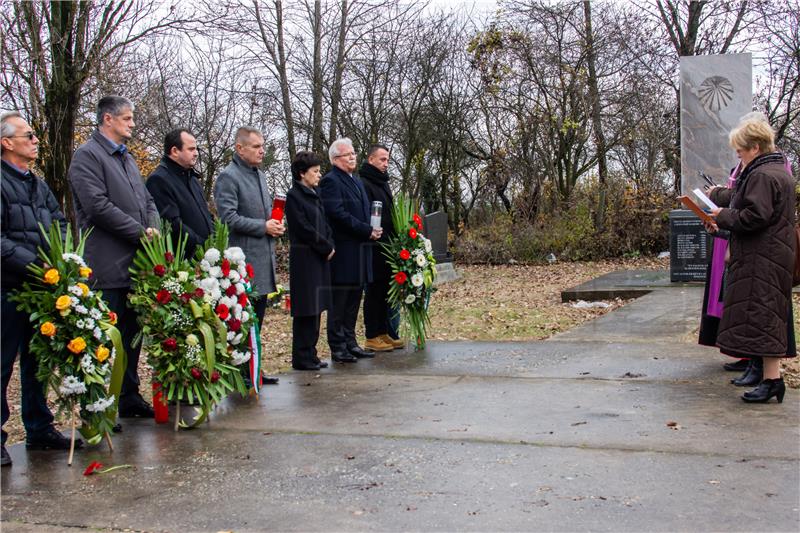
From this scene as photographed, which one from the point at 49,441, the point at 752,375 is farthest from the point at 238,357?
the point at 752,375

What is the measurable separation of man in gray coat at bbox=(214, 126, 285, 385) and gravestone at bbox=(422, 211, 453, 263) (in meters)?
11.5

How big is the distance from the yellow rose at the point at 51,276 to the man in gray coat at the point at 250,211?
2055mm

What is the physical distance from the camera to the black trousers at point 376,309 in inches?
328

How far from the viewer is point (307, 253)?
289 inches

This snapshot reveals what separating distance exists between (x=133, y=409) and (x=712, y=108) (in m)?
11.4

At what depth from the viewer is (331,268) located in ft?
25.8

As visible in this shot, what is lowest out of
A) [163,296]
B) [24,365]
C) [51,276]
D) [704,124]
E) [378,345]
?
[378,345]

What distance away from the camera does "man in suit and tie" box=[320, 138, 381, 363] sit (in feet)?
25.6

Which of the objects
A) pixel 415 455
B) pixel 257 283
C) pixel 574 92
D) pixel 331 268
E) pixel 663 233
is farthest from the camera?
pixel 574 92

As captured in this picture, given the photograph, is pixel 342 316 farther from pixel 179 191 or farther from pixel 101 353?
pixel 101 353

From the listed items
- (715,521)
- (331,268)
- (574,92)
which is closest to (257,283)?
(331,268)

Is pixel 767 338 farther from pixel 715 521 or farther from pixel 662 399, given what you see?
pixel 715 521

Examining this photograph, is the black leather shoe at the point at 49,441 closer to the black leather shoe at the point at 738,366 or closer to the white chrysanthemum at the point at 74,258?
the white chrysanthemum at the point at 74,258

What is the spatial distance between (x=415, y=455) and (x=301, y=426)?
1.05 m
